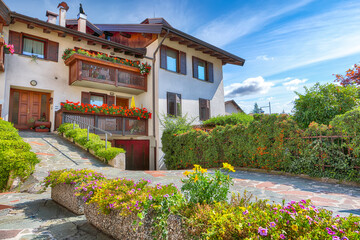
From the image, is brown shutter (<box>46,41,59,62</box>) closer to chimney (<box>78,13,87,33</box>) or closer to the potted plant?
chimney (<box>78,13,87,33</box>)

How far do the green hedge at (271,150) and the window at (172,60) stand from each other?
227 inches

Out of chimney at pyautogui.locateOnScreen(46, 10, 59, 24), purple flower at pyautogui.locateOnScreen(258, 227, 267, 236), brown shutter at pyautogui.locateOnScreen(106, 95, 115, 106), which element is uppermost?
chimney at pyautogui.locateOnScreen(46, 10, 59, 24)

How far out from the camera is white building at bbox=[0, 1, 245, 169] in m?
11.4

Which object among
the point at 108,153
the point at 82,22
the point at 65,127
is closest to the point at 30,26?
the point at 82,22

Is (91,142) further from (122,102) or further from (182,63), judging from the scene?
(182,63)

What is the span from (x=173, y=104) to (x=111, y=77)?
13.4 ft

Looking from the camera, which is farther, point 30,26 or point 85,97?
point 85,97

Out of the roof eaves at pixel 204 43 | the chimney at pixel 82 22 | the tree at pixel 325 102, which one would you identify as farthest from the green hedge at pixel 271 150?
the chimney at pixel 82 22

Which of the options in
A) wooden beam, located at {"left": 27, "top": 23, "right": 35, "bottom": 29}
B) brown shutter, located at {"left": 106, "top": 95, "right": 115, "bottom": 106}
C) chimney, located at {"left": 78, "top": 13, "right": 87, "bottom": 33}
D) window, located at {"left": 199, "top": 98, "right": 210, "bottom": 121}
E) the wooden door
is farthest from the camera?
the wooden door

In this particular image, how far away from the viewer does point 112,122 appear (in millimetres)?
12203

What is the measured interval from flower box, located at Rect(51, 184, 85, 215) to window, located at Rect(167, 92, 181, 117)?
9.60 metres

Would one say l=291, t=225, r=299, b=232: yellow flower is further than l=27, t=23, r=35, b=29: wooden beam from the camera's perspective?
No

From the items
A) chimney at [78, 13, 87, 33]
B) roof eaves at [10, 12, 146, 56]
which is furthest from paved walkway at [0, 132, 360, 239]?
chimney at [78, 13, 87, 33]

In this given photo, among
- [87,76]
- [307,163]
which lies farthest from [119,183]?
[87,76]
